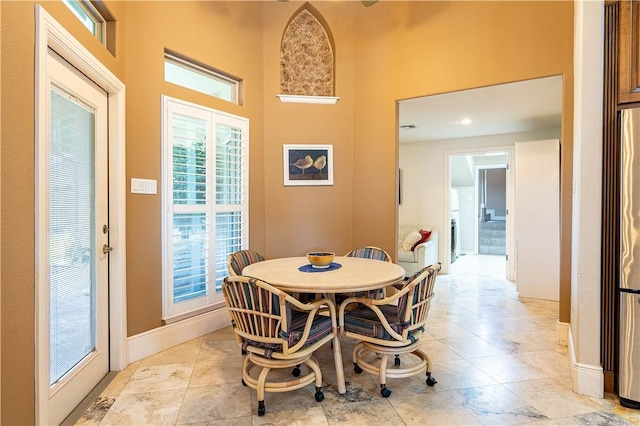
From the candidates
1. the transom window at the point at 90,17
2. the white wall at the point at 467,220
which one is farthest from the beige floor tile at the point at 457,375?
the white wall at the point at 467,220

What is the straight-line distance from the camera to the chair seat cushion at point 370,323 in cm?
201

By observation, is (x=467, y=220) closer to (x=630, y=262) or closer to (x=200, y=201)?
(x=630, y=262)

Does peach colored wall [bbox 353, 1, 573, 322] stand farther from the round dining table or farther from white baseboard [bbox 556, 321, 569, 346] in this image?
the round dining table

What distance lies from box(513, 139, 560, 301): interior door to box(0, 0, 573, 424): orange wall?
153 cm

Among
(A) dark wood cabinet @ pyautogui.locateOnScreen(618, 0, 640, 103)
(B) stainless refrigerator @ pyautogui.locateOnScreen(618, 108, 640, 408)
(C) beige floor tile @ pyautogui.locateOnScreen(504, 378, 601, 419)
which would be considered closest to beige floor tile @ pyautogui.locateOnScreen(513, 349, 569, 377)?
(C) beige floor tile @ pyautogui.locateOnScreen(504, 378, 601, 419)

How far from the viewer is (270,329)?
1.83 m

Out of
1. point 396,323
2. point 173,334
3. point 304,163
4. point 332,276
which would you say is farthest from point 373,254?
point 173,334

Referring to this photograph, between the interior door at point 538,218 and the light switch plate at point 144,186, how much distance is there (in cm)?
437

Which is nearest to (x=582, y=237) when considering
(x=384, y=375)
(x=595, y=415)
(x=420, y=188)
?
(x=595, y=415)

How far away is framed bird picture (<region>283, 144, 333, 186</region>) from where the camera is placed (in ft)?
12.0

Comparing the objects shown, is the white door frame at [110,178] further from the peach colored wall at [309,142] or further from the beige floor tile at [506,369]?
the beige floor tile at [506,369]

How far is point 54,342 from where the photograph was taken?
5.78ft

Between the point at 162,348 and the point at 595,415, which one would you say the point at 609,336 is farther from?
the point at 162,348

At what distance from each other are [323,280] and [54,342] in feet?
4.99
